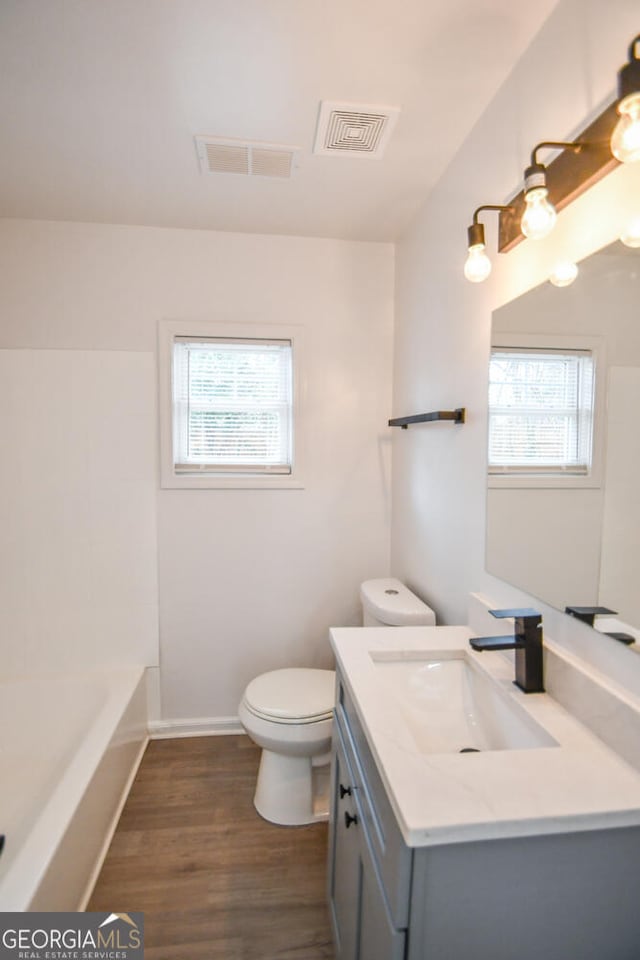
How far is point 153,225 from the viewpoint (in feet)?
7.17

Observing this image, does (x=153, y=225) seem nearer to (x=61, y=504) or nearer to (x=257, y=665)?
(x=61, y=504)

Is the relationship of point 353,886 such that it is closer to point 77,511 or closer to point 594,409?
point 594,409

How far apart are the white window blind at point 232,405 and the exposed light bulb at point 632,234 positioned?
1634mm

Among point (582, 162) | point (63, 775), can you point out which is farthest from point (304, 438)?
point (63, 775)

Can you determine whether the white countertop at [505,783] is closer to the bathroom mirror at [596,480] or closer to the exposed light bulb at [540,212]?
the bathroom mirror at [596,480]

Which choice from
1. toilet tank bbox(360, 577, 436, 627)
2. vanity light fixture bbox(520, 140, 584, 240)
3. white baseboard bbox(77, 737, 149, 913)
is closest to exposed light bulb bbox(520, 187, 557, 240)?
vanity light fixture bbox(520, 140, 584, 240)

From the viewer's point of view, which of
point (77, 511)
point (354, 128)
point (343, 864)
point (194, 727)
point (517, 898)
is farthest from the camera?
point (194, 727)

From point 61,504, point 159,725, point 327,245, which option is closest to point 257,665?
point 159,725

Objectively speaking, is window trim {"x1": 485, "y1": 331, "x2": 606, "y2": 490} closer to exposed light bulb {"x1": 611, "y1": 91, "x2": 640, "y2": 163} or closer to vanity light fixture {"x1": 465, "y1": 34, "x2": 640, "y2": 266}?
vanity light fixture {"x1": 465, "y1": 34, "x2": 640, "y2": 266}

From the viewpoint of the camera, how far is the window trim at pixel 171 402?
2240mm

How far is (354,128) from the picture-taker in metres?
1.50

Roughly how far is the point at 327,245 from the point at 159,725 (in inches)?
102

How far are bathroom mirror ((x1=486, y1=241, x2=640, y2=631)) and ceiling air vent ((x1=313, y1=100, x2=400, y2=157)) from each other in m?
0.77

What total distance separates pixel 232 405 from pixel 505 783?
196 centimetres
